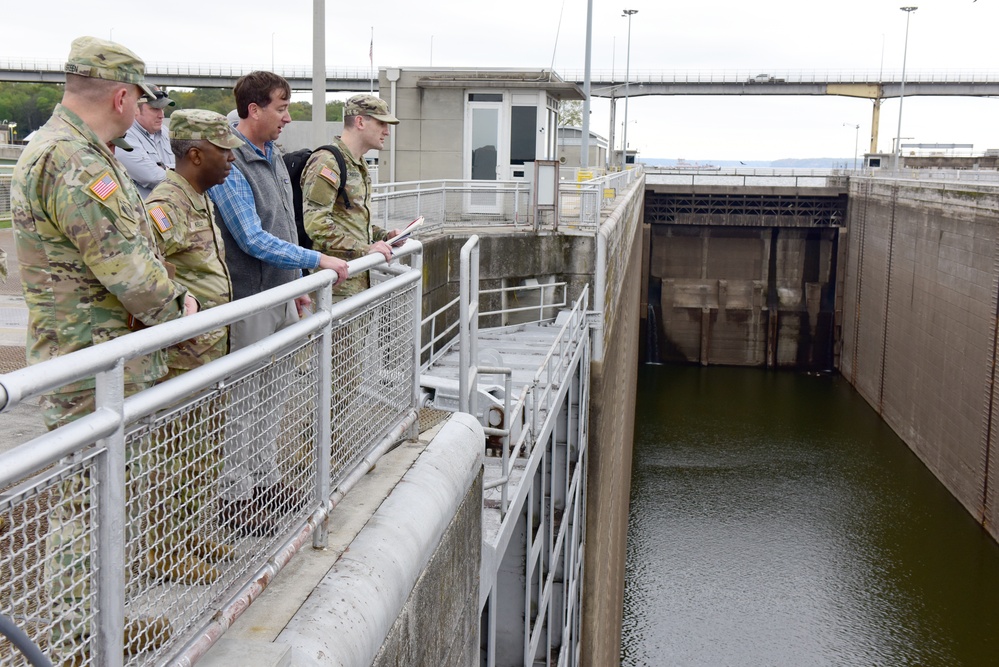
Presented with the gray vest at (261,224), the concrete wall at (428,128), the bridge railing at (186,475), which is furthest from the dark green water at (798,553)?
the bridge railing at (186,475)

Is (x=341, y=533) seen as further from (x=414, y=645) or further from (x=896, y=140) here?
(x=896, y=140)

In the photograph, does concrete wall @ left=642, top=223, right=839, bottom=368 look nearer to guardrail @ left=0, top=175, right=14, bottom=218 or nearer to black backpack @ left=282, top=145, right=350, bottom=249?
guardrail @ left=0, top=175, right=14, bottom=218

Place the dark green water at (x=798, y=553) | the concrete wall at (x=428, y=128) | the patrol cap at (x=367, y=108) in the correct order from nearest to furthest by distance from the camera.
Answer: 1. the patrol cap at (x=367, y=108)
2. the concrete wall at (x=428, y=128)
3. the dark green water at (x=798, y=553)

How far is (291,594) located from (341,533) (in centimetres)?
41

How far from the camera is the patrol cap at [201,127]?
9.43ft

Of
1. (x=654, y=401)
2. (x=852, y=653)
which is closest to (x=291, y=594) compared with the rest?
(x=852, y=653)

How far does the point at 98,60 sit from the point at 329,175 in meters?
1.93

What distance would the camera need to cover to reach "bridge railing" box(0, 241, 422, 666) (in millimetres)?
1663

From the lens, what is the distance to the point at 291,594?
242 centimetres

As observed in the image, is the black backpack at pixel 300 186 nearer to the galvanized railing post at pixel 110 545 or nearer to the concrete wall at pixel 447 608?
the concrete wall at pixel 447 608

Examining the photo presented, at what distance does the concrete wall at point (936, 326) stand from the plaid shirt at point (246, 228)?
20.9 metres

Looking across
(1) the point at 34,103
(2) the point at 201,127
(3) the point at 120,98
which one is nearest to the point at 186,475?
(3) the point at 120,98

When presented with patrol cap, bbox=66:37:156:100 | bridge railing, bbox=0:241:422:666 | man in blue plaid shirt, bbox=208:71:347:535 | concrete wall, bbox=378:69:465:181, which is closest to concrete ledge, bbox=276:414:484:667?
bridge railing, bbox=0:241:422:666

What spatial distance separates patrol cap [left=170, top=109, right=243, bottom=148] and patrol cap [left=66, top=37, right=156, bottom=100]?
472 millimetres
